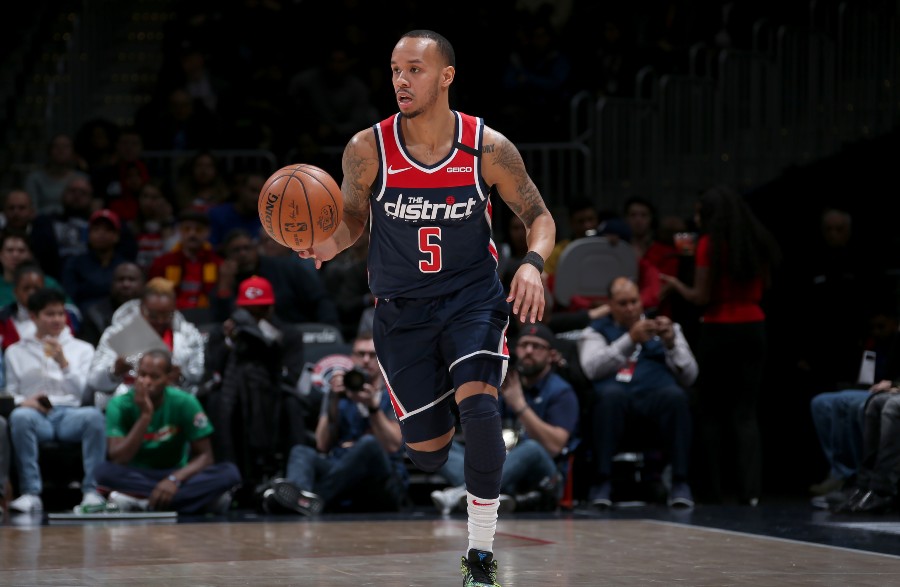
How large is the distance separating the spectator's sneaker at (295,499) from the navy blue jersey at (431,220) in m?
3.54

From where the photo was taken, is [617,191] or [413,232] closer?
[413,232]

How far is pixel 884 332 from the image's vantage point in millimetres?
10555

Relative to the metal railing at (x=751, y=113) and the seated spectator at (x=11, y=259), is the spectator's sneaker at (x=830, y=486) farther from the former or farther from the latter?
the seated spectator at (x=11, y=259)

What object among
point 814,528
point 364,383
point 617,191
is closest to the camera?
point 814,528

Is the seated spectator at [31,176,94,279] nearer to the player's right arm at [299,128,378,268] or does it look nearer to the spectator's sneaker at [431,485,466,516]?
the spectator's sneaker at [431,485,466,516]

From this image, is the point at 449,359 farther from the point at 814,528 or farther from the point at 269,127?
the point at 269,127

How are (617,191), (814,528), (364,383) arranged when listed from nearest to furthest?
(814,528), (364,383), (617,191)

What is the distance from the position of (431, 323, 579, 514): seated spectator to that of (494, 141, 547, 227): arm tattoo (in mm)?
3434

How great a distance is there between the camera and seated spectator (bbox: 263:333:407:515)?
31.2 ft

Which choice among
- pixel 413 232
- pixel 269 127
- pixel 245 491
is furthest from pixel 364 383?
pixel 269 127

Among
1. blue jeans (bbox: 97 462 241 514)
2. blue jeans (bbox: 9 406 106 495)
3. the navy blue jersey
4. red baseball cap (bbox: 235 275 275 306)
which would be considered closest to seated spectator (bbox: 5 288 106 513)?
blue jeans (bbox: 9 406 106 495)

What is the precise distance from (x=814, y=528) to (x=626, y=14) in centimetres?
823

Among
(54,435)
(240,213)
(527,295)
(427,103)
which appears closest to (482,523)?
(527,295)

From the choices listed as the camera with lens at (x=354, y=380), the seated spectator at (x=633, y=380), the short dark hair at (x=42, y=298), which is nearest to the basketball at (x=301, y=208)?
the camera with lens at (x=354, y=380)
